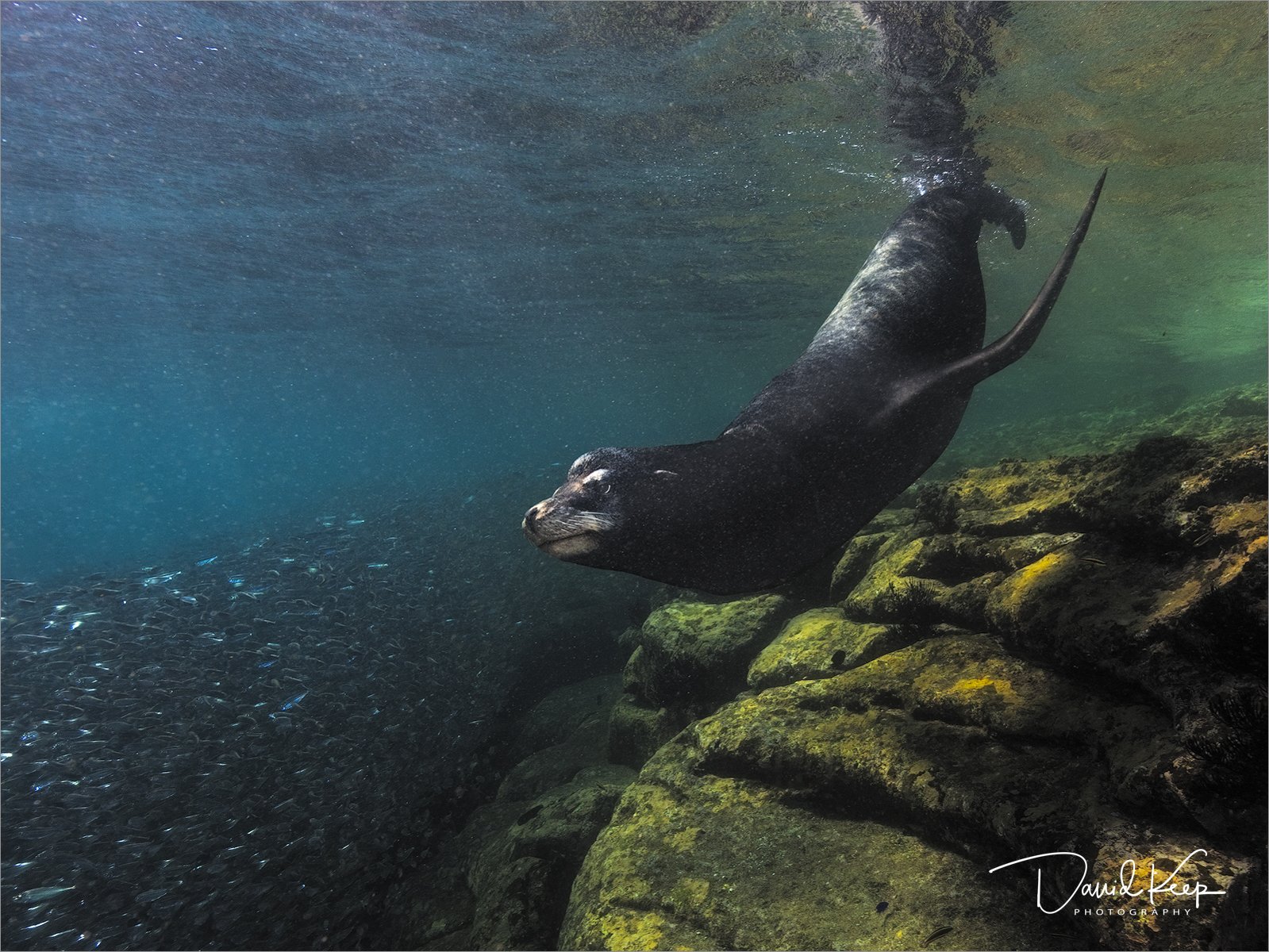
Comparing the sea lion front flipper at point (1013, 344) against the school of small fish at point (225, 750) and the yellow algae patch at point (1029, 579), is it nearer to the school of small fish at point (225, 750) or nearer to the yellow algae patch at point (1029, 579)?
the yellow algae patch at point (1029, 579)

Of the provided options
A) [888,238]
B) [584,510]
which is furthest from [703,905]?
[888,238]

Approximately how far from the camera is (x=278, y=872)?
520cm

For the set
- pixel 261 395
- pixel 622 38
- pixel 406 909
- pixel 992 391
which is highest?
pixel 622 38

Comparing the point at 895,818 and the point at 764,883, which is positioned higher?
the point at 895,818

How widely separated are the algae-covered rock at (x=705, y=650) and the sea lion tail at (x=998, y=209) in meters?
4.06

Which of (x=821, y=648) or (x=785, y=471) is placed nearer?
(x=785, y=471)

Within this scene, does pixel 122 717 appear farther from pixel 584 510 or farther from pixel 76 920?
pixel 584 510

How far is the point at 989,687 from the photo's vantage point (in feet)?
9.34

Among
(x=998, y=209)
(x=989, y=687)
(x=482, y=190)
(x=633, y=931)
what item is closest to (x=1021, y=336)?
(x=989, y=687)

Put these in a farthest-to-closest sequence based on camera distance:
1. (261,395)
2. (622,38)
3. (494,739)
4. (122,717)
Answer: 1. (261,395)
2. (622,38)
3. (494,739)
4. (122,717)

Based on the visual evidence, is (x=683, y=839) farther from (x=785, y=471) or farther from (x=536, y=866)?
(x=785, y=471)

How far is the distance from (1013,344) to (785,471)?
42.8 inches

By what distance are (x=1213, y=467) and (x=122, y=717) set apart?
10.3 m

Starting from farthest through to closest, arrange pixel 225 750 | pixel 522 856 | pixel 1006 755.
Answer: pixel 225 750
pixel 522 856
pixel 1006 755
